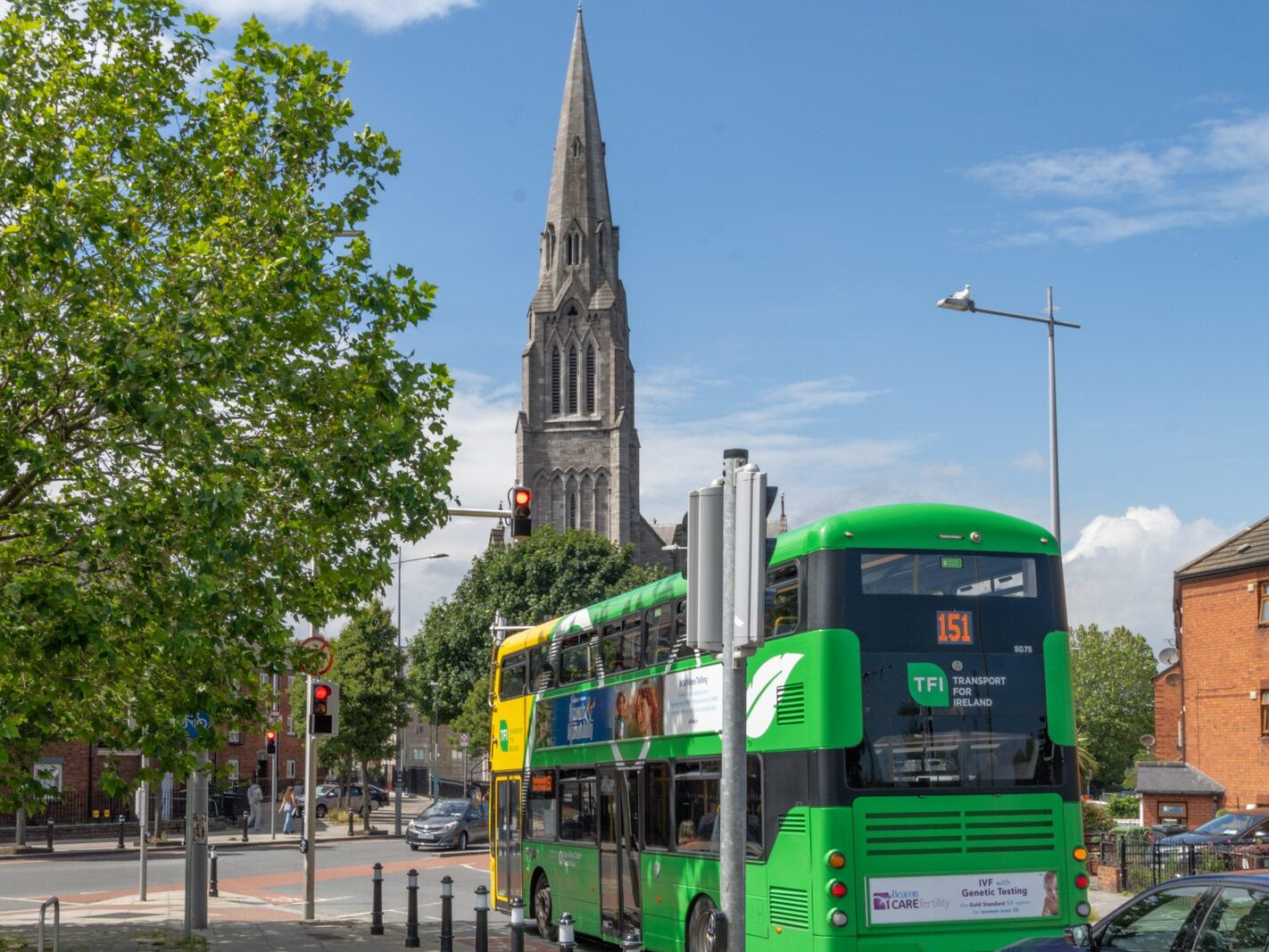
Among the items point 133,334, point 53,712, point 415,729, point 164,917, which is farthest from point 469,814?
point 415,729

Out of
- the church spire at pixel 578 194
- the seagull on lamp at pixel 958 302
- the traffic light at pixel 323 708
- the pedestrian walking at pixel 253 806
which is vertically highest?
the church spire at pixel 578 194

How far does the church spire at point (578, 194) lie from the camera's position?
114938 millimetres

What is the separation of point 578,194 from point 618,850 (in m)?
105

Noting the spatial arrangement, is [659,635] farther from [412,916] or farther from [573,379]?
[573,379]

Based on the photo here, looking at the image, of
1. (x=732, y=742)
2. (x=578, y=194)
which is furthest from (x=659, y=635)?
(x=578, y=194)

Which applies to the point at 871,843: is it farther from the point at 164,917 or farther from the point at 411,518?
the point at 164,917

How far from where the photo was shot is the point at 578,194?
116750 mm

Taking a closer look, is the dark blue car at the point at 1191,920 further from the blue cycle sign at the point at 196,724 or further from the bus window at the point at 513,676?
the bus window at the point at 513,676

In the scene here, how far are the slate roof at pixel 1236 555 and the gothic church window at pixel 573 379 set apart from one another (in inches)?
3058

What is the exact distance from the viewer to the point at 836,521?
11758 millimetres

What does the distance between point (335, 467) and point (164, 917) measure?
32.4 ft

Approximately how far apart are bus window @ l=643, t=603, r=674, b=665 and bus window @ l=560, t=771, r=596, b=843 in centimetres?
236

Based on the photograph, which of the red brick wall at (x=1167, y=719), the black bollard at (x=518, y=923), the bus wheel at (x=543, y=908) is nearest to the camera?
the black bollard at (x=518, y=923)

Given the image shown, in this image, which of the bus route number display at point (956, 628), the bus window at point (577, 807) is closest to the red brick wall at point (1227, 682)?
the bus window at point (577, 807)
